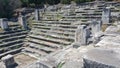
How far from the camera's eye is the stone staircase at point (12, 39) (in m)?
8.45

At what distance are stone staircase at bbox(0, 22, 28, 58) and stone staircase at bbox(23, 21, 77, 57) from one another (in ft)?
1.48

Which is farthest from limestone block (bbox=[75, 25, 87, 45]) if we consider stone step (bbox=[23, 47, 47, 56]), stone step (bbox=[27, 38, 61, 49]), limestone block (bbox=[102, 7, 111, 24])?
limestone block (bbox=[102, 7, 111, 24])

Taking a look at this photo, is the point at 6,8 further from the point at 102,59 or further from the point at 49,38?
the point at 102,59

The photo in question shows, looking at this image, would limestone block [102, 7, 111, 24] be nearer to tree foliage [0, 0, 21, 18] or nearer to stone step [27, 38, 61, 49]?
stone step [27, 38, 61, 49]

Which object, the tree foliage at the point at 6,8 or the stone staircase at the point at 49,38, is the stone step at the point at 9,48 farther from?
the tree foliage at the point at 6,8

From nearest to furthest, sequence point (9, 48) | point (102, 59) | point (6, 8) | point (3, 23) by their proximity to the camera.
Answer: point (102, 59) → point (9, 48) → point (3, 23) → point (6, 8)

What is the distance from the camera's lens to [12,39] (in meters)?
9.41

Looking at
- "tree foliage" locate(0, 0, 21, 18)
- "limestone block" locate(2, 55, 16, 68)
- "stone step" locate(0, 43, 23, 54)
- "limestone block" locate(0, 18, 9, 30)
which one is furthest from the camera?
"tree foliage" locate(0, 0, 21, 18)

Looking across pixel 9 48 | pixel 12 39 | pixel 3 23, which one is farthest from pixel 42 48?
pixel 3 23

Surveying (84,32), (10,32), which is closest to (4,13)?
(10,32)

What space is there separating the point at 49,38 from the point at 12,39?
2409 mm

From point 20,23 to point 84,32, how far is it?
651cm

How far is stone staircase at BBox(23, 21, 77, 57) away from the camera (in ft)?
26.0

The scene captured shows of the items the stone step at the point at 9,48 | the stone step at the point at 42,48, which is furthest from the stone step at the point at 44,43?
the stone step at the point at 9,48
